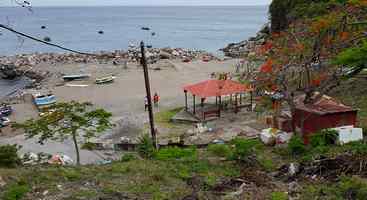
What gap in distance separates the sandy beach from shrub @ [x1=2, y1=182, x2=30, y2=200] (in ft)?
24.7

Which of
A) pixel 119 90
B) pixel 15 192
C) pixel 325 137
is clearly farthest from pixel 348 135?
pixel 119 90

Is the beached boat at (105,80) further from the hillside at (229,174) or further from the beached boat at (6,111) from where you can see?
the hillside at (229,174)

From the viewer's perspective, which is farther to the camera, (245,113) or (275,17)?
(275,17)

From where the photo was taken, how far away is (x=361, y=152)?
32.6 feet

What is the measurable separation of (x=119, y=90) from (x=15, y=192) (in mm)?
23759

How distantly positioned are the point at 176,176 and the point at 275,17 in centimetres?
4038

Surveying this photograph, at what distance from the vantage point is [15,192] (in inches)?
344

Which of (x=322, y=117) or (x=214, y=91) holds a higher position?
(x=322, y=117)

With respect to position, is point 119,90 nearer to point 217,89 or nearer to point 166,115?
point 166,115

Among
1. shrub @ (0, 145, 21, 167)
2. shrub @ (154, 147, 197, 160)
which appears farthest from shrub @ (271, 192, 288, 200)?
shrub @ (0, 145, 21, 167)

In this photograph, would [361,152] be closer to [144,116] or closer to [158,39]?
[144,116]

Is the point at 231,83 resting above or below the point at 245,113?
above

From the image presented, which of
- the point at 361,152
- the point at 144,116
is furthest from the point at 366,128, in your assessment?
the point at 144,116

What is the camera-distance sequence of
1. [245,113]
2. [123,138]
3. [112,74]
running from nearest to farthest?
[123,138]
[245,113]
[112,74]
